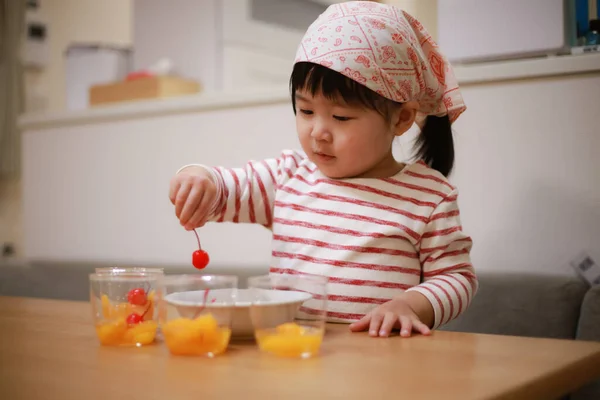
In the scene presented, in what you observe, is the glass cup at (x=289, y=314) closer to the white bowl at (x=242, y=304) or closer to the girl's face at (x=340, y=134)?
the white bowl at (x=242, y=304)

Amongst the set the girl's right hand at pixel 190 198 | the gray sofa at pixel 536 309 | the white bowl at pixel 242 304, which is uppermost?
the girl's right hand at pixel 190 198

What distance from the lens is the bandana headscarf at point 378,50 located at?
1.12m

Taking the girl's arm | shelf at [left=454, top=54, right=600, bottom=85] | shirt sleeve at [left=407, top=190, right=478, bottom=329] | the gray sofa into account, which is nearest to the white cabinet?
shelf at [left=454, top=54, right=600, bottom=85]

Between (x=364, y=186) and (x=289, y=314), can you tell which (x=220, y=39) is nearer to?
(x=364, y=186)

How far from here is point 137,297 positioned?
0.87 meters

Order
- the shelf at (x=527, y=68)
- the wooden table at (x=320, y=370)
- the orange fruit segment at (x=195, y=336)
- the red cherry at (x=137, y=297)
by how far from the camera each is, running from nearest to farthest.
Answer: the wooden table at (x=320, y=370)
the orange fruit segment at (x=195, y=336)
the red cherry at (x=137, y=297)
the shelf at (x=527, y=68)

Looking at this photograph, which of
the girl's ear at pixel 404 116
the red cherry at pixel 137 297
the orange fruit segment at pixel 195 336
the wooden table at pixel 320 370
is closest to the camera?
the wooden table at pixel 320 370

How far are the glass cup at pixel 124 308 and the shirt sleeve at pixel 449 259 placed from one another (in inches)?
16.7

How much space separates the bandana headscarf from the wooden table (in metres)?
0.43

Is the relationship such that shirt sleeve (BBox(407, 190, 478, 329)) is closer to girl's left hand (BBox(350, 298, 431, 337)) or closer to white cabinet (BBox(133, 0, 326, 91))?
girl's left hand (BBox(350, 298, 431, 337))

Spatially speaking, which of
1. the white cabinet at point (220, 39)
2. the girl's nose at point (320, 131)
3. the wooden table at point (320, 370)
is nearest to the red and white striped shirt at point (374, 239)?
the girl's nose at point (320, 131)

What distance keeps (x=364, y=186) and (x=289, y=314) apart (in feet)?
1.44

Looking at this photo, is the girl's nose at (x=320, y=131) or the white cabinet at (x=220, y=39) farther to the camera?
the white cabinet at (x=220, y=39)

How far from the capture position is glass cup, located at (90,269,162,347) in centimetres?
85
